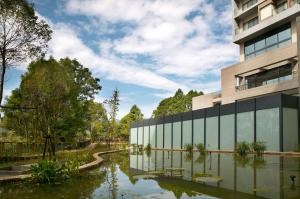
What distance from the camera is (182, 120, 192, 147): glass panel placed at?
42572mm

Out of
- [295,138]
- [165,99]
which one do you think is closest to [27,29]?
[295,138]

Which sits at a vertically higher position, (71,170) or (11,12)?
(11,12)

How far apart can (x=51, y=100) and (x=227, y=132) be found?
1756 centimetres

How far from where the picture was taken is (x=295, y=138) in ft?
97.7

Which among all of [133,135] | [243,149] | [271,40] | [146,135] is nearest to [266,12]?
[271,40]

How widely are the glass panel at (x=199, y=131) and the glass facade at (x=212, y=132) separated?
1.05 m

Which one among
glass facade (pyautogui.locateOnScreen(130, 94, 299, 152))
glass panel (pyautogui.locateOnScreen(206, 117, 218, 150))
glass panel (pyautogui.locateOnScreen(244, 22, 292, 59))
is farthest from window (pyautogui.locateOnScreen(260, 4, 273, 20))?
glass panel (pyautogui.locateOnScreen(206, 117, 218, 150))

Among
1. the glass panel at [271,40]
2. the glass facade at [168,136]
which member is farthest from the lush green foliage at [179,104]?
the glass panel at [271,40]

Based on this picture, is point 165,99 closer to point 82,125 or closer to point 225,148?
point 82,125

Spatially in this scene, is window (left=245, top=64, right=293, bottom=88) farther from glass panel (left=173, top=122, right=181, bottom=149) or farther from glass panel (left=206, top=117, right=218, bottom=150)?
glass panel (left=173, top=122, right=181, bottom=149)

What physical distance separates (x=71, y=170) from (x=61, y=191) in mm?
3787

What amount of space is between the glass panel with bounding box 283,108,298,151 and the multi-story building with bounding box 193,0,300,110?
4388mm

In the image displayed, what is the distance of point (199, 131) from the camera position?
40531 millimetres

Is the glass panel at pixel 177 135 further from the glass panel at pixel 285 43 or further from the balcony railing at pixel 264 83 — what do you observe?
the glass panel at pixel 285 43
